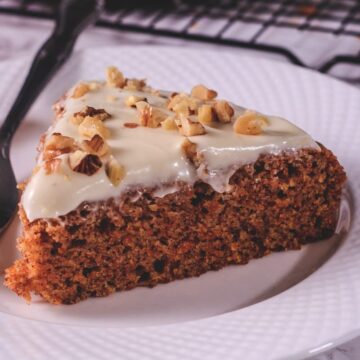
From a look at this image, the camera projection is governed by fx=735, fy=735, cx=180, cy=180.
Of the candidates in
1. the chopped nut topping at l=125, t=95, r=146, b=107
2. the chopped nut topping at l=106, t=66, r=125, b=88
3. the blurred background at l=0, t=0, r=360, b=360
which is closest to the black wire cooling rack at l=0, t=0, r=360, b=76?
the blurred background at l=0, t=0, r=360, b=360

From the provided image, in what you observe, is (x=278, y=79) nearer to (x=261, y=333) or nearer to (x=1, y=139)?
(x=1, y=139)

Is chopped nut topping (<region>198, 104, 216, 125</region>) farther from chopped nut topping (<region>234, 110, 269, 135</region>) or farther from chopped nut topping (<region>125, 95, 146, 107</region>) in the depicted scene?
chopped nut topping (<region>125, 95, 146, 107</region>)

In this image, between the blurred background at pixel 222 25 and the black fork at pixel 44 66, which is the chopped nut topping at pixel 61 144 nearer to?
the black fork at pixel 44 66

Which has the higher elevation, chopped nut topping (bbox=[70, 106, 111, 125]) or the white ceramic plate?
chopped nut topping (bbox=[70, 106, 111, 125])

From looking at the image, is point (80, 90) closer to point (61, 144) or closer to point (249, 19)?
point (61, 144)

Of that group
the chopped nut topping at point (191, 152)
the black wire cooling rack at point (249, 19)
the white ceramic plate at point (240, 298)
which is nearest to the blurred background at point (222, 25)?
the black wire cooling rack at point (249, 19)
